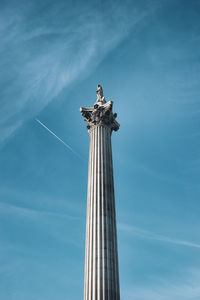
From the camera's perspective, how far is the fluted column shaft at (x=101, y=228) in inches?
1104

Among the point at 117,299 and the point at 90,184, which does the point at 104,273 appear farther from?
the point at 90,184

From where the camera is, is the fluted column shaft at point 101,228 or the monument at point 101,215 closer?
the fluted column shaft at point 101,228

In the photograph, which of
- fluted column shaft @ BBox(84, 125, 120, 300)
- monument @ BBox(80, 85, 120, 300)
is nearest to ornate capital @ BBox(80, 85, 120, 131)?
monument @ BBox(80, 85, 120, 300)

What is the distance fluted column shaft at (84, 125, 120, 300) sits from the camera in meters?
28.0

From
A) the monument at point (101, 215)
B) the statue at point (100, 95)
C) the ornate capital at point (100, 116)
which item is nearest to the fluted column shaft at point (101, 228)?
the monument at point (101, 215)

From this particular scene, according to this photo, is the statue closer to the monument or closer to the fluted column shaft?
the monument

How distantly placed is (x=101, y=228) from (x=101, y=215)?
4.80ft

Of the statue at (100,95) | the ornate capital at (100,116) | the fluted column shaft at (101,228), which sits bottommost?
the fluted column shaft at (101,228)

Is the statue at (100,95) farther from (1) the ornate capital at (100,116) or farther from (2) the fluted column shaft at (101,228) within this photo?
(2) the fluted column shaft at (101,228)

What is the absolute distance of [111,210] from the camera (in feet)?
110

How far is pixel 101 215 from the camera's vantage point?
32312mm

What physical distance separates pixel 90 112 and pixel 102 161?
8.34 meters

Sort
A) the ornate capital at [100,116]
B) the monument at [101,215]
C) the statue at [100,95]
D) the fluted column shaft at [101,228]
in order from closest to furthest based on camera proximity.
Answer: the fluted column shaft at [101,228]
the monument at [101,215]
the ornate capital at [100,116]
the statue at [100,95]

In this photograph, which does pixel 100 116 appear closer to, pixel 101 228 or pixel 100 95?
pixel 100 95
